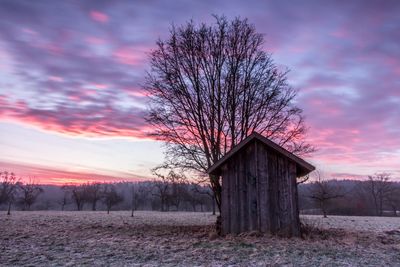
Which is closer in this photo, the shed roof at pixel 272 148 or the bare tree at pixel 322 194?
the shed roof at pixel 272 148

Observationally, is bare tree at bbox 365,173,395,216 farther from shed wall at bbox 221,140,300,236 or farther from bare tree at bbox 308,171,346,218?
shed wall at bbox 221,140,300,236

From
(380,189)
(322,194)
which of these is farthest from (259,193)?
(380,189)

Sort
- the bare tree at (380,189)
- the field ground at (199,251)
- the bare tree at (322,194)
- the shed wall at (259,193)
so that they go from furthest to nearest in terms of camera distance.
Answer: the bare tree at (380,189)
the bare tree at (322,194)
the shed wall at (259,193)
the field ground at (199,251)

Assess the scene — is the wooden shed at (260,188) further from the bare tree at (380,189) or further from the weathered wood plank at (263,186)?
A: the bare tree at (380,189)

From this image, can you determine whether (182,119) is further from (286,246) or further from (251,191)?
(286,246)

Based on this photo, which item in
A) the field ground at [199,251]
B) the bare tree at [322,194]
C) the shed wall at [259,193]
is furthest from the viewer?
the bare tree at [322,194]

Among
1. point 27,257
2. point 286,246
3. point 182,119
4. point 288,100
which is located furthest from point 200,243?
point 288,100

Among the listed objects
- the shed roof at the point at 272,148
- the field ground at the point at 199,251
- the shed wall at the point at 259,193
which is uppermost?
the shed roof at the point at 272,148

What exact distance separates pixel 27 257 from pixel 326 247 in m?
11.6

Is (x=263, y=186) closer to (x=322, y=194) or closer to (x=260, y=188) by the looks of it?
(x=260, y=188)

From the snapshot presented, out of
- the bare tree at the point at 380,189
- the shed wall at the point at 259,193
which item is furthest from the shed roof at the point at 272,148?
the bare tree at the point at 380,189

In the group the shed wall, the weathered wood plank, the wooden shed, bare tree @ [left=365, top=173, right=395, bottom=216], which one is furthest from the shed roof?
bare tree @ [left=365, top=173, right=395, bottom=216]

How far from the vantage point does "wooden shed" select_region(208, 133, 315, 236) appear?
18.0m

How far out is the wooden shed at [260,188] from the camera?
18.0 metres
